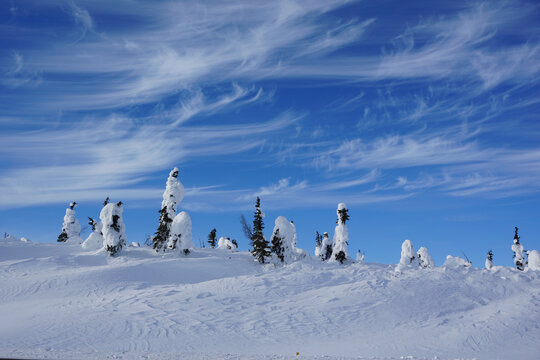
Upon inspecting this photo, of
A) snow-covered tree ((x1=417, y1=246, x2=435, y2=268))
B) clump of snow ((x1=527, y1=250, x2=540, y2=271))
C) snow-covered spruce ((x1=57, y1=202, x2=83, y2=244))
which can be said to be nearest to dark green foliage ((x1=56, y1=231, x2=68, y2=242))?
snow-covered spruce ((x1=57, y1=202, x2=83, y2=244))

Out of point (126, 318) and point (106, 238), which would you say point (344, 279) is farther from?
point (106, 238)

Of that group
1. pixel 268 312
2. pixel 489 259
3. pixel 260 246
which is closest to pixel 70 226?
pixel 260 246

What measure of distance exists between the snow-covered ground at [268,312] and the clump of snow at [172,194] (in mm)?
10090

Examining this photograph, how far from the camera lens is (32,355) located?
1368 cm

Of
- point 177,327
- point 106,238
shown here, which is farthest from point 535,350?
point 106,238

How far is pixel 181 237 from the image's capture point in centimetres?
4212

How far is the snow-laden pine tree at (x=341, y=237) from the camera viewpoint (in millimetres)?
41875

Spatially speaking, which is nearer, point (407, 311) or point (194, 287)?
point (407, 311)

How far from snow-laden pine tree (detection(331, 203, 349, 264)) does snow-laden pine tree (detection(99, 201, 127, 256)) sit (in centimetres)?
2183

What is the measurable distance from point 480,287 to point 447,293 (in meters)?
2.98

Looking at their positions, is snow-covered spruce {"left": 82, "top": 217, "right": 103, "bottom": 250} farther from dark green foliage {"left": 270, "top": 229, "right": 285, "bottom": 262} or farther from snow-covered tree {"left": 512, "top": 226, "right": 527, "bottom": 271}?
snow-covered tree {"left": 512, "top": 226, "right": 527, "bottom": 271}

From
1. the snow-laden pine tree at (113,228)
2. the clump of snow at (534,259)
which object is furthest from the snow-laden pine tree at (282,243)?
the clump of snow at (534,259)

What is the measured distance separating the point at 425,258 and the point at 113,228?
124 feet

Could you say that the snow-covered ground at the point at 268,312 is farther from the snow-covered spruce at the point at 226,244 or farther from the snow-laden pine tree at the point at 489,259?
the snow-laden pine tree at the point at 489,259
